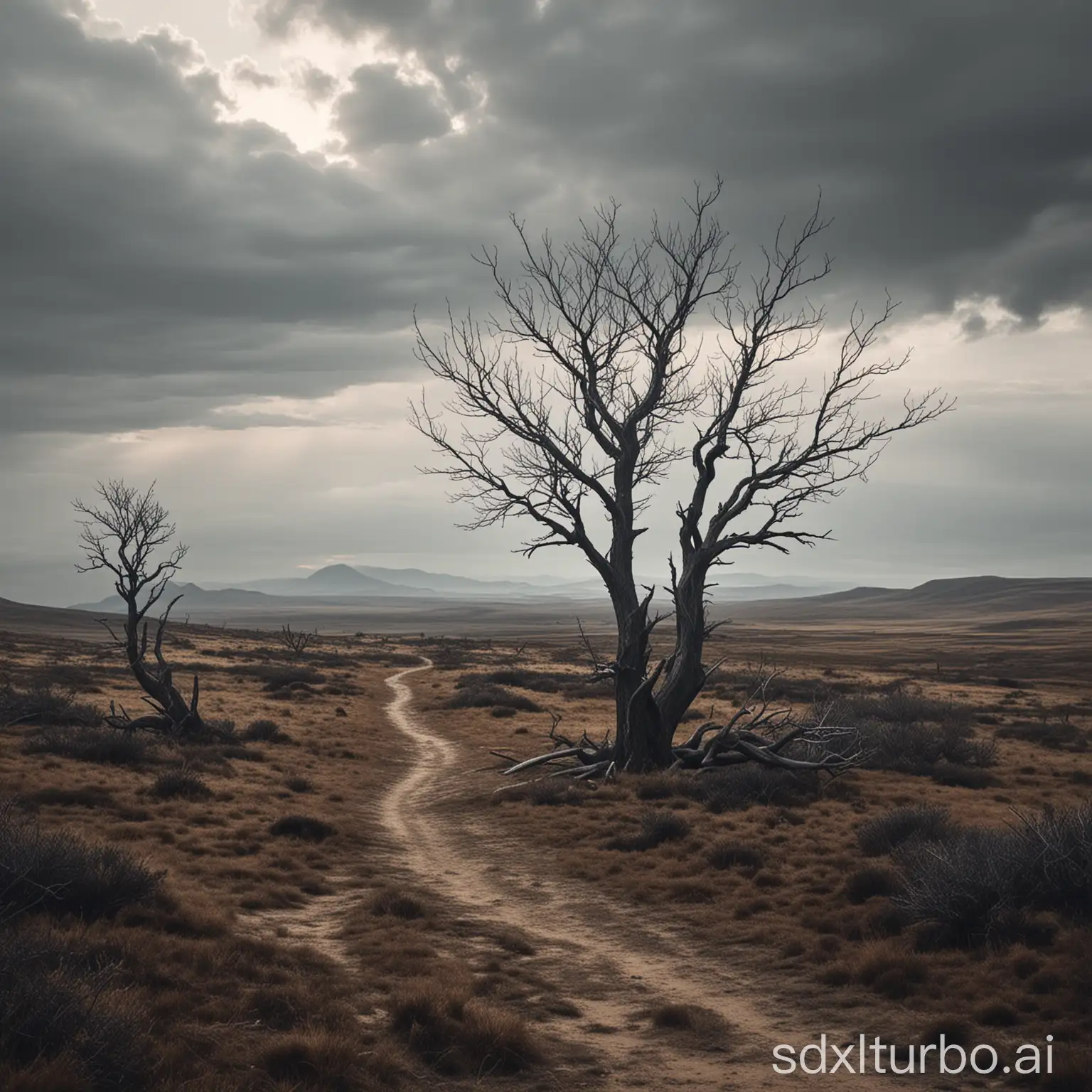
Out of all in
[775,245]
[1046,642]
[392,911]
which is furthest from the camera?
[1046,642]

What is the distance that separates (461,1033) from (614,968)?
2.95 m

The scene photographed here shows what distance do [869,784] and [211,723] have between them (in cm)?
2078

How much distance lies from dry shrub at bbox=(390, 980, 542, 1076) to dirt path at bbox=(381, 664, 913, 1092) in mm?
795

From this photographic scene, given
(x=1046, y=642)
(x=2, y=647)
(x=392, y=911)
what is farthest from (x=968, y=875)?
(x=1046, y=642)

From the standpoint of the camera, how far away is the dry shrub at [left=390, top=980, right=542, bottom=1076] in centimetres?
753

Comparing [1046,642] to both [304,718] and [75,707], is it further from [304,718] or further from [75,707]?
[75,707]

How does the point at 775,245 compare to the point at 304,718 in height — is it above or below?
above

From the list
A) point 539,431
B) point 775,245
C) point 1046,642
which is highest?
point 775,245

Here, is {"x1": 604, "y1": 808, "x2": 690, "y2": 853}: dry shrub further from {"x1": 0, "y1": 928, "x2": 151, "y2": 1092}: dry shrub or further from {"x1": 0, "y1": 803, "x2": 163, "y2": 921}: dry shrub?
{"x1": 0, "y1": 928, "x2": 151, "y2": 1092}: dry shrub

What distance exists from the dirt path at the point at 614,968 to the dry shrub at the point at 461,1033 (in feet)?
2.61

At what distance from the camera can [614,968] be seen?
1034 cm

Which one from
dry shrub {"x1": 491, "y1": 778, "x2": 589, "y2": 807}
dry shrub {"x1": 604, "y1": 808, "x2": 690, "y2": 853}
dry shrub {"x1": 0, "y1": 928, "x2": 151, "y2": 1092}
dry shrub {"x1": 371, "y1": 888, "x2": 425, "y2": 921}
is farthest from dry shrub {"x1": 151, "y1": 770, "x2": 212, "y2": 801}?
dry shrub {"x1": 0, "y1": 928, "x2": 151, "y2": 1092}

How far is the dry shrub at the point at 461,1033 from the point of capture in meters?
7.53

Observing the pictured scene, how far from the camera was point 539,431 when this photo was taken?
73.6ft
